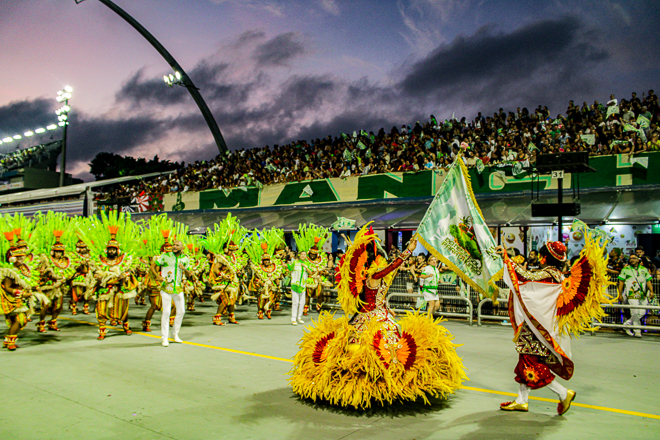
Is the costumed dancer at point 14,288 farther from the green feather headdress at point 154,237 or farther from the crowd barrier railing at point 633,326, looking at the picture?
the crowd barrier railing at point 633,326

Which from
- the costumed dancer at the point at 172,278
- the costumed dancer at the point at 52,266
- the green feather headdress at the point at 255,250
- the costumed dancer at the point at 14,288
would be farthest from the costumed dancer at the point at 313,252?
the costumed dancer at the point at 14,288

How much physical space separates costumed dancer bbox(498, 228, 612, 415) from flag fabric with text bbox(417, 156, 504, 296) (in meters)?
0.58

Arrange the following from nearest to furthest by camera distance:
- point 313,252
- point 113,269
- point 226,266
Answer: point 113,269 → point 226,266 → point 313,252

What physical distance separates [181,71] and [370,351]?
28.5 meters

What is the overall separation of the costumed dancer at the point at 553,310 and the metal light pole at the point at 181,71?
26100mm

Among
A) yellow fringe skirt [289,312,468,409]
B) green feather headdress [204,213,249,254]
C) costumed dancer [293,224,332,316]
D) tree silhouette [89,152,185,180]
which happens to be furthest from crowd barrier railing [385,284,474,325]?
tree silhouette [89,152,185,180]

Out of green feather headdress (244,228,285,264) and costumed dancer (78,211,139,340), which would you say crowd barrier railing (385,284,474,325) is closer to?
green feather headdress (244,228,285,264)

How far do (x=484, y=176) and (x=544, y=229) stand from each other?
2588mm

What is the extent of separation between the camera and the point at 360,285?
5.11 m

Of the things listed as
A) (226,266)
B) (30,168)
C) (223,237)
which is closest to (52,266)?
(226,266)

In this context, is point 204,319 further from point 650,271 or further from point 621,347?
point 650,271

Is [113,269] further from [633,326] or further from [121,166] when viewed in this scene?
[121,166]

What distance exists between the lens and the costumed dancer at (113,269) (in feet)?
30.2

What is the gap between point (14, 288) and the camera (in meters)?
7.80
